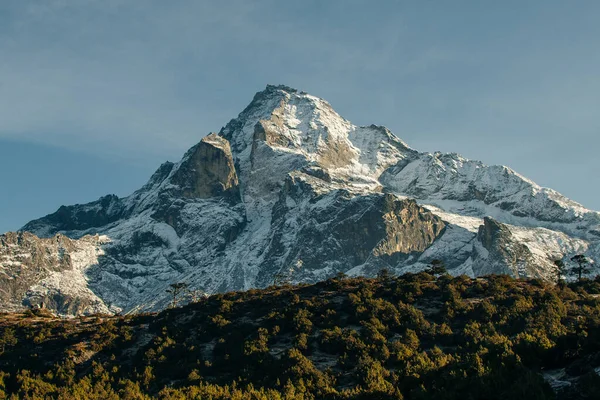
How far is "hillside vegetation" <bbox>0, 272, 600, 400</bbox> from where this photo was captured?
40.2 m

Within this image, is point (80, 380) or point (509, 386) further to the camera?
point (80, 380)

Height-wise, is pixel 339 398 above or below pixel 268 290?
below

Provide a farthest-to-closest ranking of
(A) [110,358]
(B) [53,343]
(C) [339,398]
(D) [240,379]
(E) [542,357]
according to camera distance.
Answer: (B) [53,343], (A) [110,358], (D) [240,379], (C) [339,398], (E) [542,357]

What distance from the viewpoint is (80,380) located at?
63.0m

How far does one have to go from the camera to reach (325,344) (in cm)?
6794

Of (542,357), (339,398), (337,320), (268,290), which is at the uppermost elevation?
(268,290)

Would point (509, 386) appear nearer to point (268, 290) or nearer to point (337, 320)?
point (337, 320)

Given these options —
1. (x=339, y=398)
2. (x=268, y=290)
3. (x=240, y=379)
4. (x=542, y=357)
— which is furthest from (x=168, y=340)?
(x=542, y=357)

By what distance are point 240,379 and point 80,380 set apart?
53.3 ft

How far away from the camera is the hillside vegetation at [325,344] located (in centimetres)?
4016

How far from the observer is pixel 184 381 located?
202 ft

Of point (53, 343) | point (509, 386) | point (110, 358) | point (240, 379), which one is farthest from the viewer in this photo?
point (53, 343)

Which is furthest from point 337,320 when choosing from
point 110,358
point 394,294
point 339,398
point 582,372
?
point 582,372

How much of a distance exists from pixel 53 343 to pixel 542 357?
5968 centimetres
